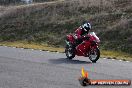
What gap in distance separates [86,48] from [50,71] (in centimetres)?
480

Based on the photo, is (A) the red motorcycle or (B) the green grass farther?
(B) the green grass

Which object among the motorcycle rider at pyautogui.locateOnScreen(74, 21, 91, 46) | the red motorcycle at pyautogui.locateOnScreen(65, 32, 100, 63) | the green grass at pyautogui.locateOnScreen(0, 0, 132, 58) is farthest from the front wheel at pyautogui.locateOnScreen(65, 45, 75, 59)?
the green grass at pyautogui.locateOnScreen(0, 0, 132, 58)

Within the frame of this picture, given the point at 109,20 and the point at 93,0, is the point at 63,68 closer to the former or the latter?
the point at 109,20

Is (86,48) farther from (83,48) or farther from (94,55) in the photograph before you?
(94,55)

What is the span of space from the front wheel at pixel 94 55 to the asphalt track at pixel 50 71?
0.75 ft

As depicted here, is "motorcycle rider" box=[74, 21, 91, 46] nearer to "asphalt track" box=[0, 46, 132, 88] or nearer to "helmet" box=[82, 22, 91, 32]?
"helmet" box=[82, 22, 91, 32]

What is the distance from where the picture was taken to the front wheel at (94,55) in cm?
2003

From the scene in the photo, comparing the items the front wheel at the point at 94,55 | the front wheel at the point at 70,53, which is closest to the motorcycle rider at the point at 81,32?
the front wheel at the point at 70,53

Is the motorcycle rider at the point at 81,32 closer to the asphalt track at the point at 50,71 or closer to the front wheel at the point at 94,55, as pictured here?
the asphalt track at the point at 50,71

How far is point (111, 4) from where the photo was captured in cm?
4438

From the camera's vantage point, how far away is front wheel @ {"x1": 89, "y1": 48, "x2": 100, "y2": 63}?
65.7 feet

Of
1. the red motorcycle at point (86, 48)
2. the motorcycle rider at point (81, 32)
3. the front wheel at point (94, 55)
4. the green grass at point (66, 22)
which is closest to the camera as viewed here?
the front wheel at point (94, 55)

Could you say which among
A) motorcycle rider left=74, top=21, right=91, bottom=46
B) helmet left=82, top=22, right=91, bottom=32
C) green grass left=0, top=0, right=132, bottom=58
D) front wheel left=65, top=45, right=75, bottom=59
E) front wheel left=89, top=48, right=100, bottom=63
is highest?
helmet left=82, top=22, right=91, bottom=32

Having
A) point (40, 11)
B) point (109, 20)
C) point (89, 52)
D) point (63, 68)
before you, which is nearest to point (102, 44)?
point (109, 20)
